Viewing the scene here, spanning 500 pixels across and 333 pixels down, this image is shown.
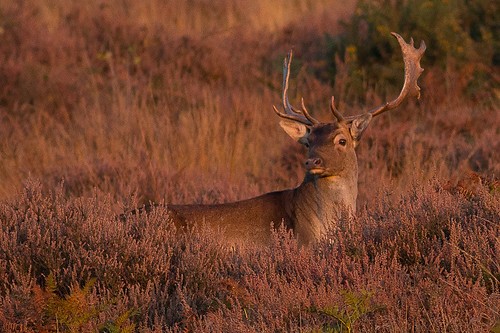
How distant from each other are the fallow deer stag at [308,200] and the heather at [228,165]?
260 millimetres

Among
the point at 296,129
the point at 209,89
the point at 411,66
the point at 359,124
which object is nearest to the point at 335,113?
the point at 359,124

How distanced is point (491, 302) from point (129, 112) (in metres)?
7.01

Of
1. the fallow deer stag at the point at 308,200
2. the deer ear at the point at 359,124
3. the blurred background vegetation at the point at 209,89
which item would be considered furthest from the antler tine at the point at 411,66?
the blurred background vegetation at the point at 209,89

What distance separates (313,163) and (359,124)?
66cm

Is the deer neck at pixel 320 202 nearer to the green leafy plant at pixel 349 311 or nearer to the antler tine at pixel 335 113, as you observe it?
the antler tine at pixel 335 113

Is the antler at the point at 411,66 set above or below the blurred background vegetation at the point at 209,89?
above

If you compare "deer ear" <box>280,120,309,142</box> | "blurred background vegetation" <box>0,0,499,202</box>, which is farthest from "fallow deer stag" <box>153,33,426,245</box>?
"blurred background vegetation" <box>0,0,499,202</box>

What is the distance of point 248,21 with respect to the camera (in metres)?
17.1

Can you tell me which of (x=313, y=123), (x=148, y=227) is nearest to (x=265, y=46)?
(x=313, y=123)

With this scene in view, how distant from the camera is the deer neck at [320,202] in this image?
23.1ft

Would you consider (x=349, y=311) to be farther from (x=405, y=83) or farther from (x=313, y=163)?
(x=405, y=83)

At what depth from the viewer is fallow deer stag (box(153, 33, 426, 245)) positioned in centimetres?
684

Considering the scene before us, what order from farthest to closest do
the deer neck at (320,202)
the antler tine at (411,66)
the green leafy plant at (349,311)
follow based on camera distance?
the antler tine at (411,66), the deer neck at (320,202), the green leafy plant at (349,311)

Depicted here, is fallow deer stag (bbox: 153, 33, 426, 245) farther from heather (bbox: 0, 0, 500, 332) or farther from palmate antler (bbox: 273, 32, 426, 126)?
heather (bbox: 0, 0, 500, 332)
